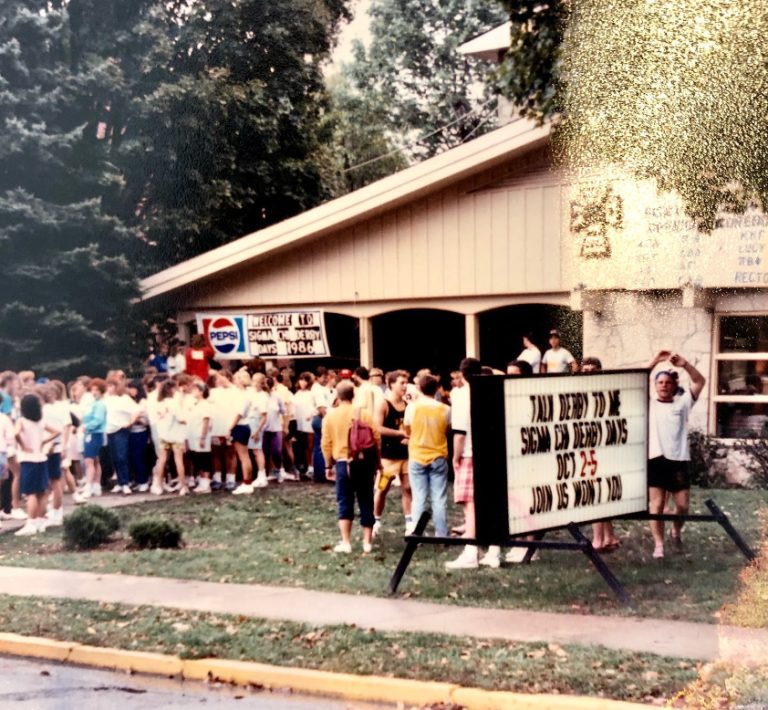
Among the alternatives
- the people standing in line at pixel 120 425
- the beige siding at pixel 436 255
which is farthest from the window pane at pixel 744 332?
the people standing in line at pixel 120 425

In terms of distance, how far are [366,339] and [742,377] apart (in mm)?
3531

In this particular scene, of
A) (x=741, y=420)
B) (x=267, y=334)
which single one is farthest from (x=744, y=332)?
(x=267, y=334)

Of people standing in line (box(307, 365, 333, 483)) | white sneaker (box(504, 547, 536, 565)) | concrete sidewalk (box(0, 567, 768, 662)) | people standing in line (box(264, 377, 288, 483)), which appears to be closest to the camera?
concrete sidewalk (box(0, 567, 768, 662))

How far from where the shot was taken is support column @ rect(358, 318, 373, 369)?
9.70m

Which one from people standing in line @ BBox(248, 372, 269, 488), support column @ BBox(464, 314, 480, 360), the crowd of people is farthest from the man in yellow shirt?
people standing in line @ BBox(248, 372, 269, 488)

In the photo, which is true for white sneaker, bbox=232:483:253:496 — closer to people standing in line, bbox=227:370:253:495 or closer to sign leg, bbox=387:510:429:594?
people standing in line, bbox=227:370:253:495

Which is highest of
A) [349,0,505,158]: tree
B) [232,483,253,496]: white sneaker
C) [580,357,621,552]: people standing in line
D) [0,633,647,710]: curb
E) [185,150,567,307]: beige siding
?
[349,0,505,158]: tree

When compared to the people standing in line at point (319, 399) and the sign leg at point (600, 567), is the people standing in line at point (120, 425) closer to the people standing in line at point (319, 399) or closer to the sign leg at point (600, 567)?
the people standing in line at point (319, 399)

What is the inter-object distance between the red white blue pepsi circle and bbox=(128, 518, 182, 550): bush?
5.06 feet

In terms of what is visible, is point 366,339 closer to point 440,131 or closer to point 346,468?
point 346,468

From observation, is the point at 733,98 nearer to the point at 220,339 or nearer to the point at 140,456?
the point at 220,339

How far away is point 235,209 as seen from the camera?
322 inches

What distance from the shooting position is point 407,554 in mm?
7320

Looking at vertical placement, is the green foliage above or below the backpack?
above
